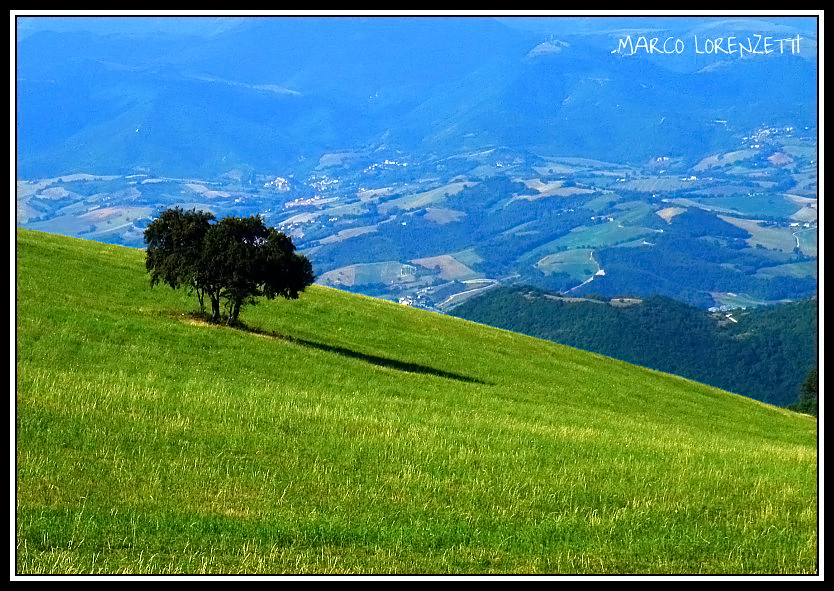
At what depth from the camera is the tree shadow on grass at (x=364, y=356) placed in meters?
42.2

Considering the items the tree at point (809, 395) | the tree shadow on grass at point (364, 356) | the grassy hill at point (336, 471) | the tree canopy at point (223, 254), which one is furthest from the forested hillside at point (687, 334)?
the tree canopy at point (223, 254)

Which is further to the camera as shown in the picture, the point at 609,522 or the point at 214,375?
the point at 214,375

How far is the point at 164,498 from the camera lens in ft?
55.4

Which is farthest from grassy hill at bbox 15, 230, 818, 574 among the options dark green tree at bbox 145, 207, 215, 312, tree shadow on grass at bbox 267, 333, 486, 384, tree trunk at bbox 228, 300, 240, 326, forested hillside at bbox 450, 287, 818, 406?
forested hillside at bbox 450, 287, 818, 406

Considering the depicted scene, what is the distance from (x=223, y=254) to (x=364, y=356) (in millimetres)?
8578

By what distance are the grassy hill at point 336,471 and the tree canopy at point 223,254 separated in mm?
2361

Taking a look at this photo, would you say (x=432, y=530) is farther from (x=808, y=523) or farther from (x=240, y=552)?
(x=808, y=523)

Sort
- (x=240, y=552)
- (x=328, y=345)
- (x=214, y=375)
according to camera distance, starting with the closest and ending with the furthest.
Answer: (x=240, y=552) < (x=214, y=375) < (x=328, y=345)

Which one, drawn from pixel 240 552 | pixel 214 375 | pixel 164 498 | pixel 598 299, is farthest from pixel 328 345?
pixel 598 299

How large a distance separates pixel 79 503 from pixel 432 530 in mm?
6354

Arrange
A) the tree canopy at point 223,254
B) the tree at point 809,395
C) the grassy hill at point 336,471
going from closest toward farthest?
the grassy hill at point 336,471
the tree canopy at point 223,254
the tree at point 809,395

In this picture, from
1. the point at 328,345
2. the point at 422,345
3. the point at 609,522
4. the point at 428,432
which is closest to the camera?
the point at 609,522

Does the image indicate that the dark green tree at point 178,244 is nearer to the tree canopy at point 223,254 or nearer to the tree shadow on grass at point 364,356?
the tree canopy at point 223,254

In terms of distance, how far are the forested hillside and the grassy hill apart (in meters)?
125
